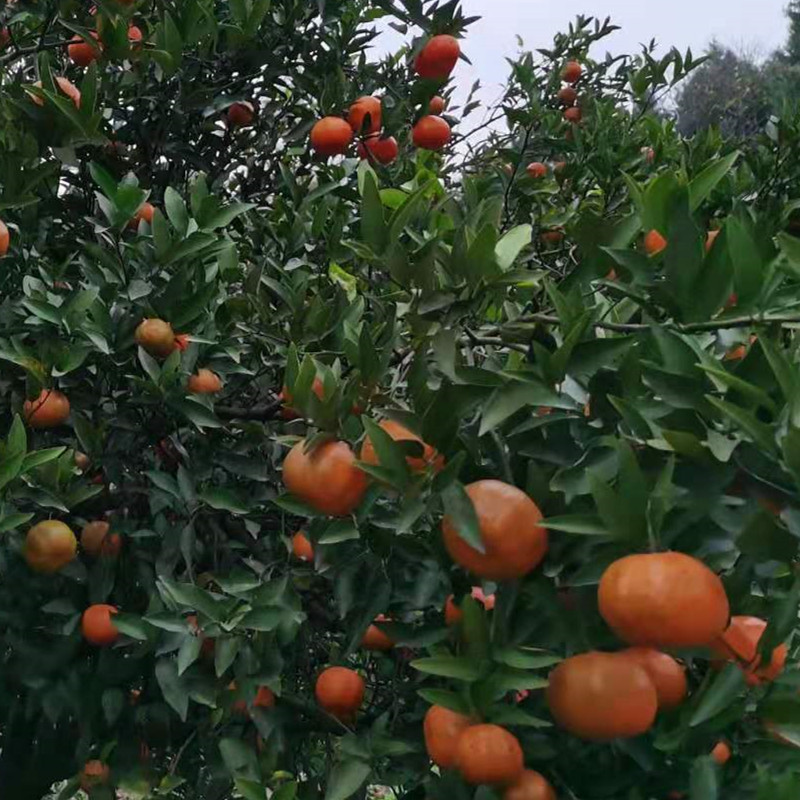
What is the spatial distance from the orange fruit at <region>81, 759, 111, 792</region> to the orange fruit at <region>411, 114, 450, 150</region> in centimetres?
141

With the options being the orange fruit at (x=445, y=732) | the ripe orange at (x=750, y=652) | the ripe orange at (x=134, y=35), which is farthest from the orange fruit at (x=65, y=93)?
the ripe orange at (x=750, y=652)

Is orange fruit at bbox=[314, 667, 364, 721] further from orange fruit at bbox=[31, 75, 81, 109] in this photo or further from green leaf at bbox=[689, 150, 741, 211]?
orange fruit at bbox=[31, 75, 81, 109]

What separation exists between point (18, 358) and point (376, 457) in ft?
2.40

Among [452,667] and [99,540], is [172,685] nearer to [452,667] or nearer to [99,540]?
[99,540]

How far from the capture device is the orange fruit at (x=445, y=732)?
0.89 metres

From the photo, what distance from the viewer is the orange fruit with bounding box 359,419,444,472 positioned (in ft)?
2.96

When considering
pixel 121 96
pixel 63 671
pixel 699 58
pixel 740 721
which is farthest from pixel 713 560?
pixel 699 58

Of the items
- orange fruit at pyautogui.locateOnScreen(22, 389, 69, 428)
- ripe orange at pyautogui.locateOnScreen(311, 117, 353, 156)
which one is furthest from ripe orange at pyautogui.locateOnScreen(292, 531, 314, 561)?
ripe orange at pyautogui.locateOnScreen(311, 117, 353, 156)

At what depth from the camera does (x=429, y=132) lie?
2184 mm

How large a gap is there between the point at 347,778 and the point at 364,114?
137cm

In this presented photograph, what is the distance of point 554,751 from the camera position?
3.02ft

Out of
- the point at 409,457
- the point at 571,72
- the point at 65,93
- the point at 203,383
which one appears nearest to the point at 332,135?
the point at 65,93

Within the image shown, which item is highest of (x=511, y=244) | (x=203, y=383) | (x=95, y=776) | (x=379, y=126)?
(x=379, y=126)

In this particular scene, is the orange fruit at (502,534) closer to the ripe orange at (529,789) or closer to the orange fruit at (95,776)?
the ripe orange at (529,789)
